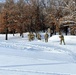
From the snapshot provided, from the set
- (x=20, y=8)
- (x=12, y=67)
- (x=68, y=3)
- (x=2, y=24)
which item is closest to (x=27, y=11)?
(x=20, y=8)

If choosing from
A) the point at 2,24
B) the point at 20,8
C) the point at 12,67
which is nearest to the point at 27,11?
the point at 20,8

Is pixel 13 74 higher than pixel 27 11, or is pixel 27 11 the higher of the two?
pixel 27 11

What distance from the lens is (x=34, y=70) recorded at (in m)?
11.4

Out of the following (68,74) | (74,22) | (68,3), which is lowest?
(68,74)

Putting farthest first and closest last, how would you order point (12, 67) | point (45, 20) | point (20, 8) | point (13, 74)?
point (45, 20) < point (20, 8) < point (12, 67) < point (13, 74)

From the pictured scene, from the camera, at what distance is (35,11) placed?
64.3 m

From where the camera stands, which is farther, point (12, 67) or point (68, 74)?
point (12, 67)

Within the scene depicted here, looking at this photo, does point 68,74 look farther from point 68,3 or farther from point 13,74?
point 68,3

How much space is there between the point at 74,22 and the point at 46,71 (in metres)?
26.6

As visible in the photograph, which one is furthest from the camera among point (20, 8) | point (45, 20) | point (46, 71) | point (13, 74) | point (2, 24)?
point (45, 20)

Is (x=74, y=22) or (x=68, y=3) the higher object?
(x=68, y=3)

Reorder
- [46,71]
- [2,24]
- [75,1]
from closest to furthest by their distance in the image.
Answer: [46,71]
[75,1]
[2,24]

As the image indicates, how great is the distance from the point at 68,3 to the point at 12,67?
26149 mm

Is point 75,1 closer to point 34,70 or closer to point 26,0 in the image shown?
point 34,70
